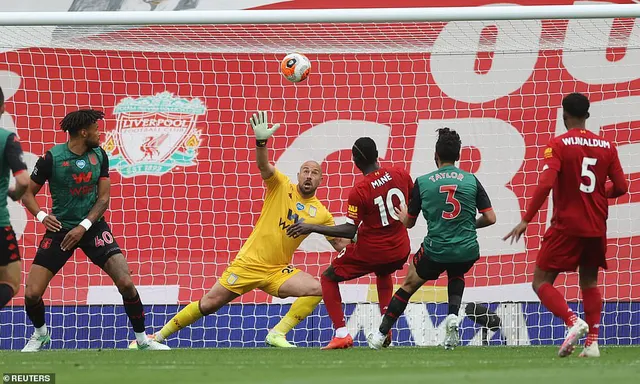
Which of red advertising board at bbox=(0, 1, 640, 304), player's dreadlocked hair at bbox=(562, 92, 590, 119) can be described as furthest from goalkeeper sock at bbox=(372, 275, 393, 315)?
red advertising board at bbox=(0, 1, 640, 304)

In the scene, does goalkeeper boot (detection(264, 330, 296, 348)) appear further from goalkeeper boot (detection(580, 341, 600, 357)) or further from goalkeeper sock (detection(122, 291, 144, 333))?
goalkeeper boot (detection(580, 341, 600, 357))

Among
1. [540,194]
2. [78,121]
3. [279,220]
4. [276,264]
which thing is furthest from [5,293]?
[540,194]

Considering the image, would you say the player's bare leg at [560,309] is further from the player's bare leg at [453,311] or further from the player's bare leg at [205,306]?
the player's bare leg at [205,306]

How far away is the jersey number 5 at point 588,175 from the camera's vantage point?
783 cm

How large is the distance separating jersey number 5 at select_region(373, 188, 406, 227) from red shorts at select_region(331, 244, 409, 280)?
337 mm

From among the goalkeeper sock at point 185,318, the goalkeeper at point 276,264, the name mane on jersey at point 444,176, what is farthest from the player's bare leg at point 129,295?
the name mane on jersey at point 444,176

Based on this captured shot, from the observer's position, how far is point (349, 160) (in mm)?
12828

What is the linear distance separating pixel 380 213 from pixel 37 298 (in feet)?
10.2

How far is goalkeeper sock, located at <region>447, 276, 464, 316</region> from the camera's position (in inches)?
349

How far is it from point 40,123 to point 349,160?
148 inches

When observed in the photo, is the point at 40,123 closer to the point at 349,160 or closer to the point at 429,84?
the point at 349,160

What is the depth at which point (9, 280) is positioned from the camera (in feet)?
24.0

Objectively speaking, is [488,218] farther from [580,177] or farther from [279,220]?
[279,220]

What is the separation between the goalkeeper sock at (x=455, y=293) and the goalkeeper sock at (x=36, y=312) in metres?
3.61
